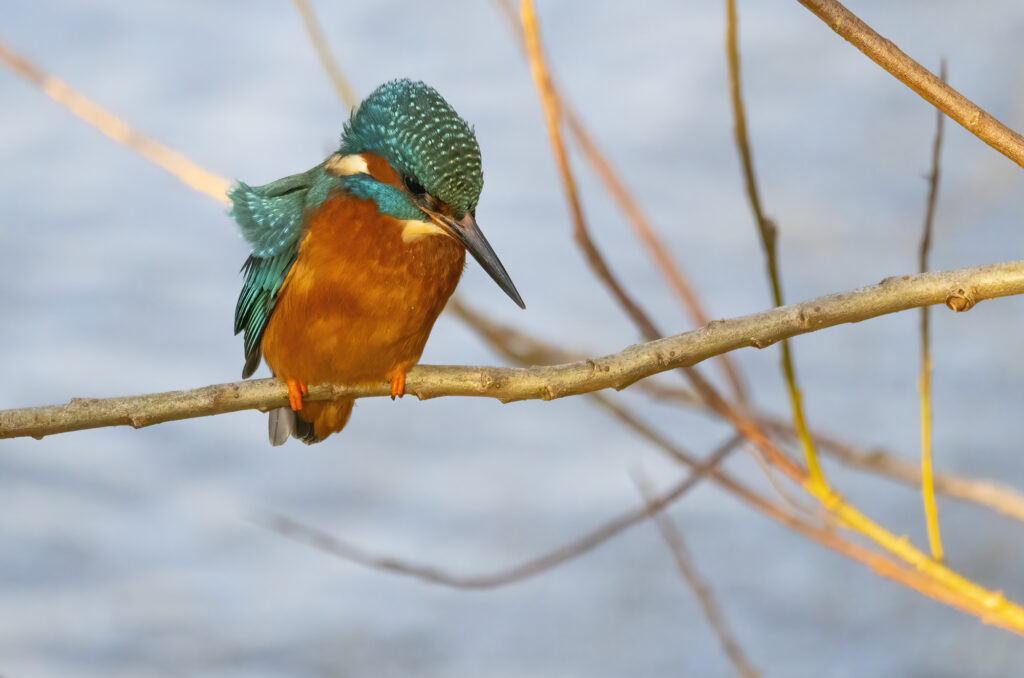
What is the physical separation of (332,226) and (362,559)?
506mm

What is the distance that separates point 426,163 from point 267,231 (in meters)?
0.42

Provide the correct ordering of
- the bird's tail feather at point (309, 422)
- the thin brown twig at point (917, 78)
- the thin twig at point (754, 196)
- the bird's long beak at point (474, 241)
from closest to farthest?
the thin brown twig at point (917, 78)
the thin twig at point (754, 196)
the bird's long beak at point (474, 241)
the bird's tail feather at point (309, 422)

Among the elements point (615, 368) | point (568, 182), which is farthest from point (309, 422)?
point (615, 368)

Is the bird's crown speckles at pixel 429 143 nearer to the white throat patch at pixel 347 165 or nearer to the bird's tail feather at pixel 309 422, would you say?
the white throat patch at pixel 347 165

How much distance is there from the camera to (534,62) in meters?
1.29

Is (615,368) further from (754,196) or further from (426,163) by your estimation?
(426,163)

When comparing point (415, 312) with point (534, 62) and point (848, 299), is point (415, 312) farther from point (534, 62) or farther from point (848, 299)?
point (848, 299)

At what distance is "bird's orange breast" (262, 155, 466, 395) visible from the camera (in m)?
1.59

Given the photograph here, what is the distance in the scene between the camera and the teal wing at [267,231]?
1.73m

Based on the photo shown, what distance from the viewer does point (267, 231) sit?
1.78 meters

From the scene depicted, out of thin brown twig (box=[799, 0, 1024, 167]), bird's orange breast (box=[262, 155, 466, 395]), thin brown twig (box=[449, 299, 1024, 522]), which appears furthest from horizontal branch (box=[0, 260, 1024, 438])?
thin brown twig (box=[449, 299, 1024, 522])

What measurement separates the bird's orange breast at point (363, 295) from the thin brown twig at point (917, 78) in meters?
0.79

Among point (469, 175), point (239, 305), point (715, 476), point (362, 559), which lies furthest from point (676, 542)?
point (239, 305)

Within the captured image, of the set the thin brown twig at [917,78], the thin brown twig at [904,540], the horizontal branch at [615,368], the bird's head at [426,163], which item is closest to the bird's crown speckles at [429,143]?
the bird's head at [426,163]
